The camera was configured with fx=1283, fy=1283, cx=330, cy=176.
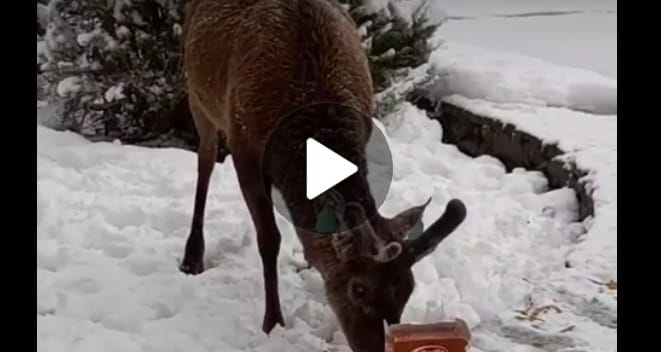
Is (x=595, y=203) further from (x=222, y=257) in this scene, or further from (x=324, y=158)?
(x=222, y=257)

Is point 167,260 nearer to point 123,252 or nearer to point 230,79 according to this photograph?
point 123,252

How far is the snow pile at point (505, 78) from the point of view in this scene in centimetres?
229

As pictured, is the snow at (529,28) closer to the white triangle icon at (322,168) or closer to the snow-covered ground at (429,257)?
the snow-covered ground at (429,257)

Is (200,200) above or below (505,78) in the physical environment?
below

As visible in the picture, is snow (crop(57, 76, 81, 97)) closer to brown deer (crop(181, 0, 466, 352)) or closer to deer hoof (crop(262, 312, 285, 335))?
brown deer (crop(181, 0, 466, 352))

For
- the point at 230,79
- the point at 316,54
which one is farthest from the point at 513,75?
the point at 230,79

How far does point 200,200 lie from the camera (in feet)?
7.48

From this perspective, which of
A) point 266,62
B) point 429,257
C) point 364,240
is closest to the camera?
point 364,240

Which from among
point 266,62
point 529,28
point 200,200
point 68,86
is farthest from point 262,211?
point 529,28

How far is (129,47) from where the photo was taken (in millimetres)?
2350

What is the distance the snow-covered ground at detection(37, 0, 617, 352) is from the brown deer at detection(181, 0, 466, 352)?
0.04 m

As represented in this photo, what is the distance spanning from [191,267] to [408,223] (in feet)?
1.41
